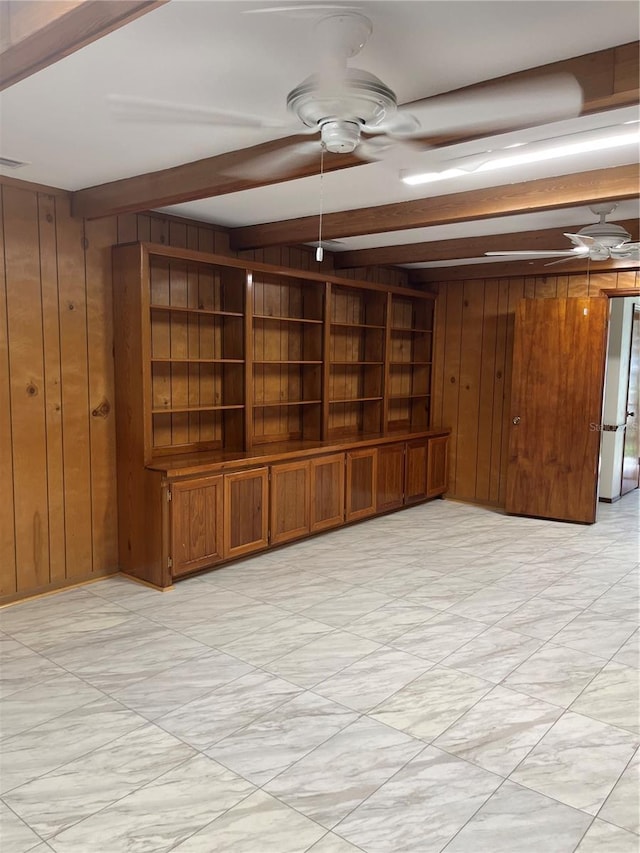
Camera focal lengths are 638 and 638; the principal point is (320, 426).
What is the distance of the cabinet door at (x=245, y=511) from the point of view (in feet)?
15.1

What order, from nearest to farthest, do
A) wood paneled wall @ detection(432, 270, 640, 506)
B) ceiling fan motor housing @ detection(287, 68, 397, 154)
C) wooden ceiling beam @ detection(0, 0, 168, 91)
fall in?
wooden ceiling beam @ detection(0, 0, 168, 91), ceiling fan motor housing @ detection(287, 68, 397, 154), wood paneled wall @ detection(432, 270, 640, 506)

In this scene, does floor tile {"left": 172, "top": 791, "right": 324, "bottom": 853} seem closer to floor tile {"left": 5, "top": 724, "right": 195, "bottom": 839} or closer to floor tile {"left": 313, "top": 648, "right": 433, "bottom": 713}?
floor tile {"left": 5, "top": 724, "right": 195, "bottom": 839}

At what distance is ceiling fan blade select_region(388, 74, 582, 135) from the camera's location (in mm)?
2127

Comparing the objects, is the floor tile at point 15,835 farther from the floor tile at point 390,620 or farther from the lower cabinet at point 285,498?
the lower cabinet at point 285,498

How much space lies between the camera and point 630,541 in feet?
18.6

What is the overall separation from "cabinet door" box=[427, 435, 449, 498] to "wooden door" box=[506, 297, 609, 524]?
0.80 meters

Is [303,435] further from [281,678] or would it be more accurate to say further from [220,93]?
[220,93]

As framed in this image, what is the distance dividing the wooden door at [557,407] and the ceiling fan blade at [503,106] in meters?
4.01

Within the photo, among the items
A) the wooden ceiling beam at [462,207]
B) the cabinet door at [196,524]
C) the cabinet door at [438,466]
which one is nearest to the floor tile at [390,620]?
the cabinet door at [196,524]

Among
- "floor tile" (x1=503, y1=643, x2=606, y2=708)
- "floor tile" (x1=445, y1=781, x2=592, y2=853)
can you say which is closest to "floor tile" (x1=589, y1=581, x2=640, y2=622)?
"floor tile" (x1=503, y1=643, x2=606, y2=708)

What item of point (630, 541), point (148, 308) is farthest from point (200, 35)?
point (630, 541)

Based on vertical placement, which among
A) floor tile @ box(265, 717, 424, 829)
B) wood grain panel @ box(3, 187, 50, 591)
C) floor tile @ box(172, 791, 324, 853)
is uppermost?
wood grain panel @ box(3, 187, 50, 591)

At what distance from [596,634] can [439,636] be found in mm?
923

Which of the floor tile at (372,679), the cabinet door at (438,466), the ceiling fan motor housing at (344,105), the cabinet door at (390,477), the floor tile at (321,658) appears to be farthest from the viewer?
the cabinet door at (438,466)
